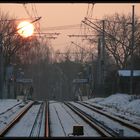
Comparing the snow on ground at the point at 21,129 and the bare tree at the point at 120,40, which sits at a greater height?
the bare tree at the point at 120,40

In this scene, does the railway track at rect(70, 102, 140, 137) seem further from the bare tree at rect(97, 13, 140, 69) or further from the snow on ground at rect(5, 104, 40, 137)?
the bare tree at rect(97, 13, 140, 69)

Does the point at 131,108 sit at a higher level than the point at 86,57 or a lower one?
lower

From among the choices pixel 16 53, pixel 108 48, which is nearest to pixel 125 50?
pixel 108 48

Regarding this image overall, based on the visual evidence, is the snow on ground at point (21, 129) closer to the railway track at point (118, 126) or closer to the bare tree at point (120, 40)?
the railway track at point (118, 126)

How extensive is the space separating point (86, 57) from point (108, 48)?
114 feet

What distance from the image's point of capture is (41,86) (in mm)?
171125

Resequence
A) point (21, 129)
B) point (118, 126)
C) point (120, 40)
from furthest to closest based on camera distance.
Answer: point (120, 40), point (118, 126), point (21, 129)

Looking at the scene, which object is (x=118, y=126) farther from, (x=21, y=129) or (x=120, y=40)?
(x=120, y=40)

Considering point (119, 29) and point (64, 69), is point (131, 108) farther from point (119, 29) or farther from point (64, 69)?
point (64, 69)

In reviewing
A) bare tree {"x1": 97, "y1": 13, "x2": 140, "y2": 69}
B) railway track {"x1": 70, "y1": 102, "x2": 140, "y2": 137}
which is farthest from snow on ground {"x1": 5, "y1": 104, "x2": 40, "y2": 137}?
bare tree {"x1": 97, "y1": 13, "x2": 140, "y2": 69}

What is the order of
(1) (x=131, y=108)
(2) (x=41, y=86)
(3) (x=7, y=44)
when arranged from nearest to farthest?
(1) (x=131, y=108), (3) (x=7, y=44), (2) (x=41, y=86)

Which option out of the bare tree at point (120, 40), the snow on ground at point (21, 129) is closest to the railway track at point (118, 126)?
the snow on ground at point (21, 129)

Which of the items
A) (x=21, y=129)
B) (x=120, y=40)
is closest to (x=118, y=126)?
(x=21, y=129)

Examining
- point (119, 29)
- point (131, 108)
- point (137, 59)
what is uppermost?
point (119, 29)
